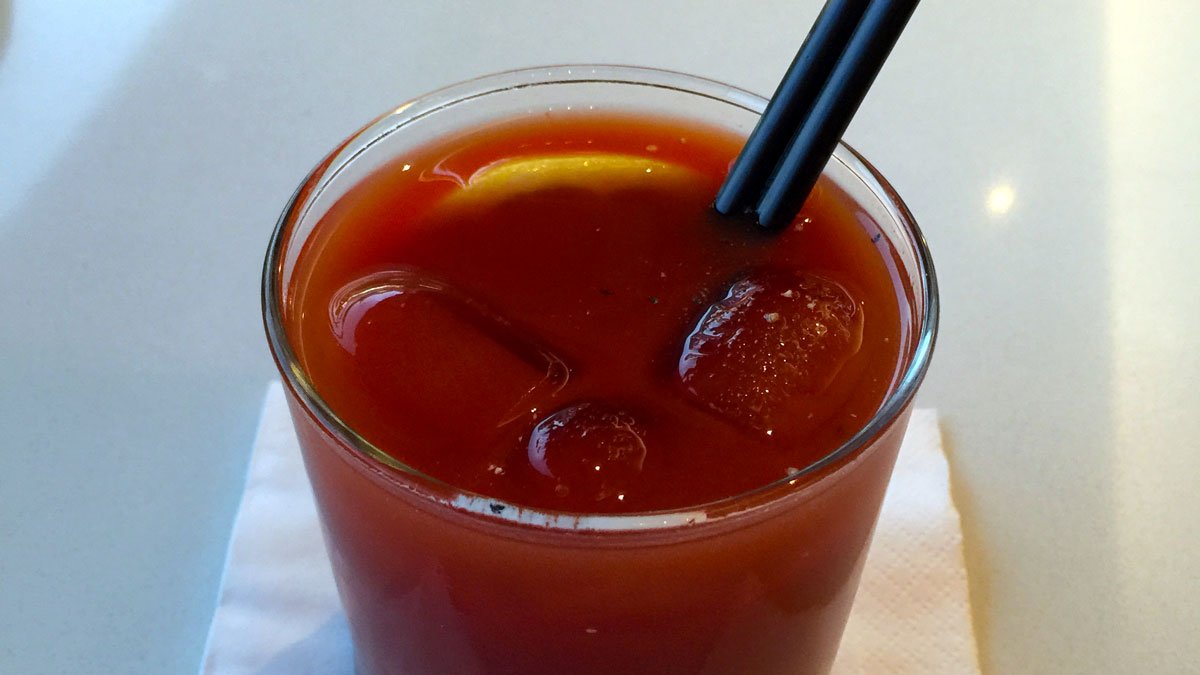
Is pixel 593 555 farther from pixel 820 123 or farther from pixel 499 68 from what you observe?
pixel 499 68

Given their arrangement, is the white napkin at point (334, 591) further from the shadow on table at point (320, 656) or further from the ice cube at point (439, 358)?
the ice cube at point (439, 358)

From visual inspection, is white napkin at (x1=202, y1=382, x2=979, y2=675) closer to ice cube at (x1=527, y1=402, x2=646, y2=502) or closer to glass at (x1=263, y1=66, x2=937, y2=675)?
glass at (x1=263, y1=66, x2=937, y2=675)

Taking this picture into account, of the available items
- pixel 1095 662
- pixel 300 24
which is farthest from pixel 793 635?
pixel 300 24

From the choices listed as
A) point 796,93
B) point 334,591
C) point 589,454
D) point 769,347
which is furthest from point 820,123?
point 334,591

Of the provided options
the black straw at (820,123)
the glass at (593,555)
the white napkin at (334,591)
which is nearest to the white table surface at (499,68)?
the white napkin at (334,591)

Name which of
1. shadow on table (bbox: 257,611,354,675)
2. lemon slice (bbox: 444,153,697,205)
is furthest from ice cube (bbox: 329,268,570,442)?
shadow on table (bbox: 257,611,354,675)

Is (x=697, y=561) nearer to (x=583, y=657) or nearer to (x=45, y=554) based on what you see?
(x=583, y=657)

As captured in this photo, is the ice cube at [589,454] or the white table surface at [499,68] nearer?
the ice cube at [589,454]
